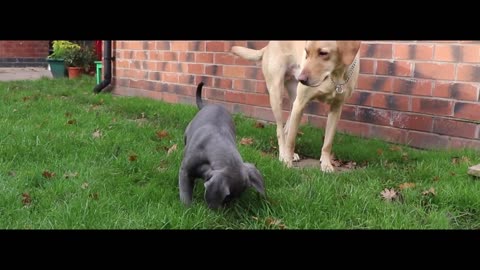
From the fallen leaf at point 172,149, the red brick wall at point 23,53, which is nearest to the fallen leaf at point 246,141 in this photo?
the fallen leaf at point 172,149

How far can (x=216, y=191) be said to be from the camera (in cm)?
293

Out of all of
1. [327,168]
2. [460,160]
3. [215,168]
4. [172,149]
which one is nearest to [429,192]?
[460,160]

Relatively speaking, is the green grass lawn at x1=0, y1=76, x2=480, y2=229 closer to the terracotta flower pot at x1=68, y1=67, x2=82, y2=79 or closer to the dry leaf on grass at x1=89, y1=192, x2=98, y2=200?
the dry leaf on grass at x1=89, y1=192, x2=98, y2=200

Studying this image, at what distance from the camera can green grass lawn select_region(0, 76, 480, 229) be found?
287cm

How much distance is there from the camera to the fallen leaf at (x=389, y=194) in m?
3.38

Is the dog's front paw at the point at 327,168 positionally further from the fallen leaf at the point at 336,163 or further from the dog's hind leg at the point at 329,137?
the fallen leaf at the point at 336,163

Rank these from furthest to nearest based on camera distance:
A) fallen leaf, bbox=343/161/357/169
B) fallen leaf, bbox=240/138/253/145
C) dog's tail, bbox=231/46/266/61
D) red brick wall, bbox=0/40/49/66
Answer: red brick wall, bbox=0/40/49/66 → dog's tail, bbox=231/46/266/61 → fallen leaf, bbox=240/138/253/145 → fallen leaf, bbox=343/161/357/169

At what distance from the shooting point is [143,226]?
106 inches

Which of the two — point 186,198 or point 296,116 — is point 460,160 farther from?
point 186,198

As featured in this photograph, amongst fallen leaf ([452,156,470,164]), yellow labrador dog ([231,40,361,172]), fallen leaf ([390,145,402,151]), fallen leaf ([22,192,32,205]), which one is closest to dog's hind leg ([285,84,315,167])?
yellow labrador dog ([231,40,361,172])

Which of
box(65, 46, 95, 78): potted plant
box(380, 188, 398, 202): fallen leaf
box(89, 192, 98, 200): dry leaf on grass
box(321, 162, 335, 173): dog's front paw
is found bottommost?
box(321, 162, 335, 173): dog's front paw

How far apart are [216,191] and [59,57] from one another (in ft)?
34.8

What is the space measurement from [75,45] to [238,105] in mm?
6900

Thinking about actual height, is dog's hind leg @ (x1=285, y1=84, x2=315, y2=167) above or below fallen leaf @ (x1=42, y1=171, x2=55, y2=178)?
above
